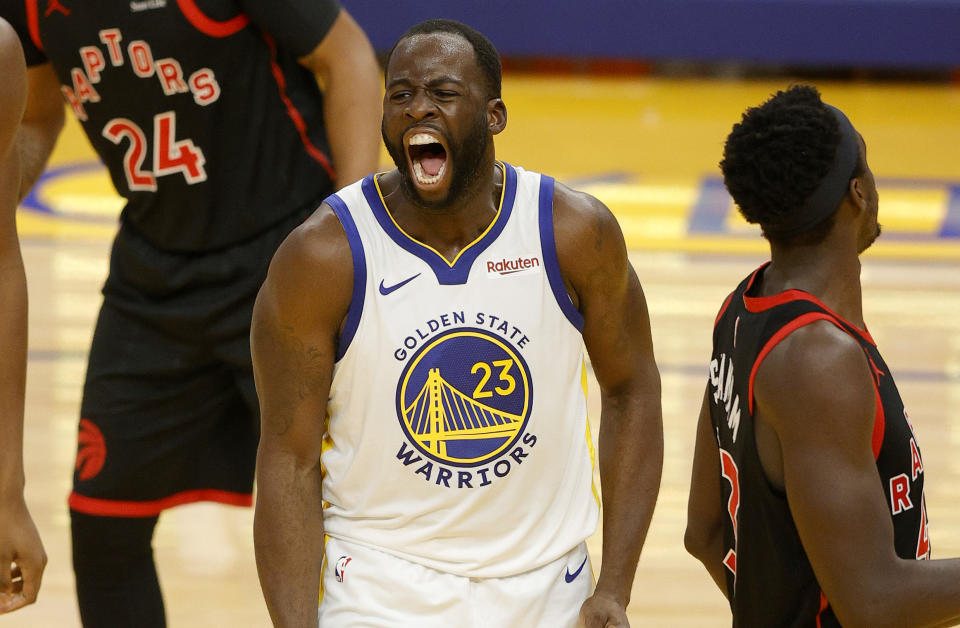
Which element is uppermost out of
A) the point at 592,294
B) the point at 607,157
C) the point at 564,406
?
the point at 607,157

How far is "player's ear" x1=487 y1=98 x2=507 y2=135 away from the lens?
7.00 feet

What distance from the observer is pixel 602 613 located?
7.09 ft

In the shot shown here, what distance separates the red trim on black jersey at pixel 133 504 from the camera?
2.99 metres

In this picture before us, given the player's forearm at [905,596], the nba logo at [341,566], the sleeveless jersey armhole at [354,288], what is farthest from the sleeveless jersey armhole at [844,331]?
the nba logo at [341,566]

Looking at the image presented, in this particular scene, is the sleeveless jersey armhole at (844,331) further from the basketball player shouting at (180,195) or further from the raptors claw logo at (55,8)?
the raptors claw logo at (55,8)

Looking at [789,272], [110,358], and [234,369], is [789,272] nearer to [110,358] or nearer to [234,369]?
[234,369]

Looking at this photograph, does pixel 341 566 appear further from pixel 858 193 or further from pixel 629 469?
pixel 858 193

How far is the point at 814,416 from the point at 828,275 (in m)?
0.23

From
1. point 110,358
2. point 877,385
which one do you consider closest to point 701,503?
point 877,385

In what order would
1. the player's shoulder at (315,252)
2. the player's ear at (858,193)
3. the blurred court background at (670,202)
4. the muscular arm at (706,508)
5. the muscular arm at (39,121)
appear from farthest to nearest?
the blurred court background at (670,202)
the muscular arm at (39,121)
the muscular arm at (706,508)
the player's shoulder at (315,252)
the player's ear at (858,193)

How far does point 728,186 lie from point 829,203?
16cm

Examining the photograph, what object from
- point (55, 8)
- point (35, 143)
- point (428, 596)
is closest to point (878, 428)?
point (428, 596)

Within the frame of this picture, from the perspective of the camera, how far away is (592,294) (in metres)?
2.20

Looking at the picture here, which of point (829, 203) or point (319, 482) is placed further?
point (319, 482)
